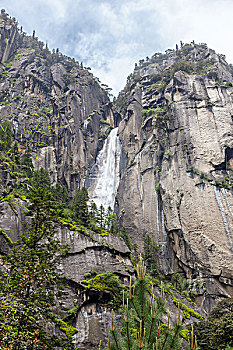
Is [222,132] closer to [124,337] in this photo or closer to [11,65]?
[124,337]

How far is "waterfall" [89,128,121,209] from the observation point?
4131cm

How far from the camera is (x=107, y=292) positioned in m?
18.0

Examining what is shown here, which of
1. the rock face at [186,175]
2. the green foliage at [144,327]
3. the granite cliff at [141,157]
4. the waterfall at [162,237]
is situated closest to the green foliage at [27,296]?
the green foliage at [144,327]

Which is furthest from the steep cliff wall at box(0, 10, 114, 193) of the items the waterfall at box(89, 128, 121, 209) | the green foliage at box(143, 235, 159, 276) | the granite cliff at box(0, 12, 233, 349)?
the green foliage at box(143, 235, 159, 276)

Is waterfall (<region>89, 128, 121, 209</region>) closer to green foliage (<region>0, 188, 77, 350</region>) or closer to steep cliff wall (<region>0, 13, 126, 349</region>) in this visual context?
steep cliff wall (<region>0, 13, 126, 349</region>)

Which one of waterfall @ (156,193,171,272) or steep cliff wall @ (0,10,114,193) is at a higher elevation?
steep cliff wall @ (0,10,114,193)

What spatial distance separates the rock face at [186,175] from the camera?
2809 centimetres

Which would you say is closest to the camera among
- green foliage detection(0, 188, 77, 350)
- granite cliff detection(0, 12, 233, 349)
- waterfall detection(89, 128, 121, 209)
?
green foliage detection(0, 188, 77, 350)

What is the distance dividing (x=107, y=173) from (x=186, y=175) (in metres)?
15.3

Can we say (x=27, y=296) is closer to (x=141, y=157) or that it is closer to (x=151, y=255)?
(x=151, y=255)

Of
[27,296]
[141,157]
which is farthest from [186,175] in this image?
[27,296]

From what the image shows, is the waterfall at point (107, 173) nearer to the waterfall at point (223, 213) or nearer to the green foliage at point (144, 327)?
the waterfall at point (223, 213)

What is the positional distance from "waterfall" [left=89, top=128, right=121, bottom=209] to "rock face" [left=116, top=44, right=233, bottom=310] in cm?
211

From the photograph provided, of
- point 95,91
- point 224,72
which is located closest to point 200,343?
point 224,72
